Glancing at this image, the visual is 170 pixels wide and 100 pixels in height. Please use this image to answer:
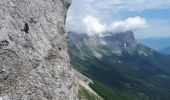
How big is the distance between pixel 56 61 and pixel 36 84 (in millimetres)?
8137

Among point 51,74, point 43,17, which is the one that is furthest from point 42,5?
point 51,74

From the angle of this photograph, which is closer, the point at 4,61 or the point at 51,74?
the point at 4,61

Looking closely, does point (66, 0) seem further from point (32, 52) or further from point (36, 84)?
point (36, 84)

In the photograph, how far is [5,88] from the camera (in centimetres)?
5169

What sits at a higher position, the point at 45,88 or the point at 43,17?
the point at 43,17

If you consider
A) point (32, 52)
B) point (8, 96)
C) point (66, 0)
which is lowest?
point (8, 96)

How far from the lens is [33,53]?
59.3 m

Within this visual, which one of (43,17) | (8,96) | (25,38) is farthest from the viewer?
(43,17)

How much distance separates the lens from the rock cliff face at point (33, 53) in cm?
Answer: 5412

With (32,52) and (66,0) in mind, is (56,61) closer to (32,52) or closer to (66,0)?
(32,52)

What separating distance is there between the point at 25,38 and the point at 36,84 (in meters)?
7.92

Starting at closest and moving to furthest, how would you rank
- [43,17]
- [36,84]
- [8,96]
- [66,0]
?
[8,96]
[36,84]
[43,17]
[66,0]

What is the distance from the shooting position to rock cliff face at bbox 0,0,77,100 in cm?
5412

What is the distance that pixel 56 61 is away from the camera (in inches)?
2490
